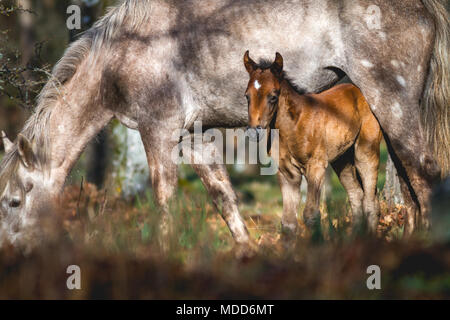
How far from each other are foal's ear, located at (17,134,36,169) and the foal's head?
209 cm

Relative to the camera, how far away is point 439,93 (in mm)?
5016

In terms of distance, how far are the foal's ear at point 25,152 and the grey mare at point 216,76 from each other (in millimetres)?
13

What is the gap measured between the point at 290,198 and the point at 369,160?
1.01 metres

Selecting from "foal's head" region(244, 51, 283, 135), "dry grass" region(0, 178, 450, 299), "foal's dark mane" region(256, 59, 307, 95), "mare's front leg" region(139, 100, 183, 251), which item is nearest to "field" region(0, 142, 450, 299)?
"dry grass" region(0, 178, 450, 299)

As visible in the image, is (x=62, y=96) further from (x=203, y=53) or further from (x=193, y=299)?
(x=193, y=299)

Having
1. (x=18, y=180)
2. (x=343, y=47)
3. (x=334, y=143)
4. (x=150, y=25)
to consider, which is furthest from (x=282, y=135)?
(x=18, y=180)

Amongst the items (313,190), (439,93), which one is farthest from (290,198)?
Result: (439,93)

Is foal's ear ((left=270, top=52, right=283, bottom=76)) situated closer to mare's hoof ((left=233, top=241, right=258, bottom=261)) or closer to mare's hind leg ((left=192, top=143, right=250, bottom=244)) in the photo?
mare's hind leg ((left=192, top=143, right=250, bottom=244))

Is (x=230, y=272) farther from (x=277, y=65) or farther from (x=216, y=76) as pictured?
(x=216, y=76)

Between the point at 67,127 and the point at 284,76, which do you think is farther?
the point at 67,127

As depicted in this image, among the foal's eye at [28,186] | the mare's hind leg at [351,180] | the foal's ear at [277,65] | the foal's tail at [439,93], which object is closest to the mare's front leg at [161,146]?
the foal's ear at [277,65]

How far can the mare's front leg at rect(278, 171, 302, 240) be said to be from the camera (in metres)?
5.19

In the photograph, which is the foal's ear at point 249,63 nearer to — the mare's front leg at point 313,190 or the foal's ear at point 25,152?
the mare's front leg at point 313,190

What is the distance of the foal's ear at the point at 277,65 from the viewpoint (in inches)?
186
